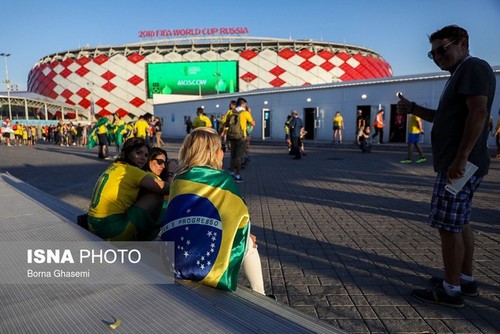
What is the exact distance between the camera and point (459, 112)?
2199 mm

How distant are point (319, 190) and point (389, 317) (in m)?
4.36

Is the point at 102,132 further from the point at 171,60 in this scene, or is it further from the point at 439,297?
the point at 171,60

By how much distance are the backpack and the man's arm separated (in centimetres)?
590

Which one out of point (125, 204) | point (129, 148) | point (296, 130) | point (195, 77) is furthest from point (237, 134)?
point (195, 77)

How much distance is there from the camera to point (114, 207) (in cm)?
244

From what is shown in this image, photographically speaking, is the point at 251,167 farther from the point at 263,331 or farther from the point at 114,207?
the point at 263,331

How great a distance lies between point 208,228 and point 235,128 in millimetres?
6224

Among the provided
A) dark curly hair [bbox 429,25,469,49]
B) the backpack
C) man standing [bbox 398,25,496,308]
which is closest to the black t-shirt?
man standing [bbox 398,25,496,308]

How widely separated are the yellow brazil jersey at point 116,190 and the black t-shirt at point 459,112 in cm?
208

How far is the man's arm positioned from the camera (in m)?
2.07

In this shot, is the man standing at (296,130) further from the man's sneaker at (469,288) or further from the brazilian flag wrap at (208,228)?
the brazilian flag wrap at (208,228)

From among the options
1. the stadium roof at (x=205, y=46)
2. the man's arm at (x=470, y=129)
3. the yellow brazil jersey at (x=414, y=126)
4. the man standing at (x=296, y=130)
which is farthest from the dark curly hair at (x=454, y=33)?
the stadium roof at (x=205, y=46)

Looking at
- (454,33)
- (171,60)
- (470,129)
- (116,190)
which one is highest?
(171,60)

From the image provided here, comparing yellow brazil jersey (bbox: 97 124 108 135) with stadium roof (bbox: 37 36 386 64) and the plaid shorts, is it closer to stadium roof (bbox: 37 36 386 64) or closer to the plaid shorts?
the plaid shorts
